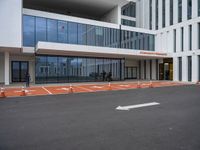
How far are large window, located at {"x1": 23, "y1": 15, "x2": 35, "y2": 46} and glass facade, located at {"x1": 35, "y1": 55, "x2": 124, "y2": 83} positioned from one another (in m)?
2.08

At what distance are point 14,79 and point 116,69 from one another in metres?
15.0

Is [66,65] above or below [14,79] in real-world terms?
above

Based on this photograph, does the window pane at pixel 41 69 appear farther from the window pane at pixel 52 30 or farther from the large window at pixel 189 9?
the large window at pixel 189 9

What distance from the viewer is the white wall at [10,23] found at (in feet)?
53.9

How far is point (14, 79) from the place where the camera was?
24750mm

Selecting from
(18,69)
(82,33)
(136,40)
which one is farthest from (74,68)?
(136,40)

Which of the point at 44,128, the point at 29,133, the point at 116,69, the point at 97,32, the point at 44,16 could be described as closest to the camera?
the point at 29,133

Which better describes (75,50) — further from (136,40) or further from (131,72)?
(131,72)

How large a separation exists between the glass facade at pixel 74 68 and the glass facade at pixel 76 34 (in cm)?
239

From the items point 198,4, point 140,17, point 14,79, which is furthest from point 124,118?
point 140,17

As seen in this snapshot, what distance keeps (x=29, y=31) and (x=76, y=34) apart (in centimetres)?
619

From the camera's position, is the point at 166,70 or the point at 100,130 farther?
the point at 166,70

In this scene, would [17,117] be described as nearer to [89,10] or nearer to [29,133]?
[29,133]

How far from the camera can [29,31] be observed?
22516 millimetres
